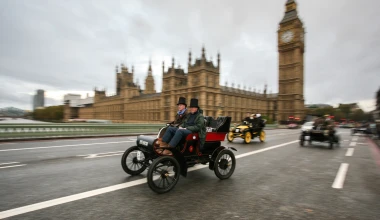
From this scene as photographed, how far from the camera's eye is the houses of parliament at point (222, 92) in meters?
50.6

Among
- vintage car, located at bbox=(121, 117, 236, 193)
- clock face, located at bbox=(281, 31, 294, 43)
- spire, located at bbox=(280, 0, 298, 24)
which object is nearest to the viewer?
vintage car, located at bbox=(121, 117, 236, 193)

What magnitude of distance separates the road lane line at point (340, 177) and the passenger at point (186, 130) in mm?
3084

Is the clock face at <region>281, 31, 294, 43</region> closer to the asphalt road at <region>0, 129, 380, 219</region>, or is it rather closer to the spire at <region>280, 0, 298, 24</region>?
the spire at <region>280, 0, 298, 24</region>

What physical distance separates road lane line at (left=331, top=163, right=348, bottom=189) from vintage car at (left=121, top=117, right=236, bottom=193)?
225cm

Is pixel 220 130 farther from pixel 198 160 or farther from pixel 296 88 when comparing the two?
pixel 296 88

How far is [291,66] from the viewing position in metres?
66.3

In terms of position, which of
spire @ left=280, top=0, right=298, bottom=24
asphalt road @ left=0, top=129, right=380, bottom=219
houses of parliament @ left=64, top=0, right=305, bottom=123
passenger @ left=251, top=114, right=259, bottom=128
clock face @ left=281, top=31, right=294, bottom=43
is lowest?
asphalt road @ left=0, top=129, right=380, bottom=219

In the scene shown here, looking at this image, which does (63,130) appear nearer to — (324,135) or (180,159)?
(180,159)

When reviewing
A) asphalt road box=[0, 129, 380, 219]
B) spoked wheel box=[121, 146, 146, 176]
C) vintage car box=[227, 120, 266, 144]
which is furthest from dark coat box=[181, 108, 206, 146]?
vintage car box=[227, 120, 266, 144]

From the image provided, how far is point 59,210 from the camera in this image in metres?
2.90

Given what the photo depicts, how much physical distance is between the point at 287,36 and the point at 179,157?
247 ft

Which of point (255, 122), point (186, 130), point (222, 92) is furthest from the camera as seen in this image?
point (222, 92)

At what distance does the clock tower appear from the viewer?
2537 inches

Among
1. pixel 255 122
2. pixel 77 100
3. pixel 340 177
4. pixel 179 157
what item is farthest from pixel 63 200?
pixel 77 100
